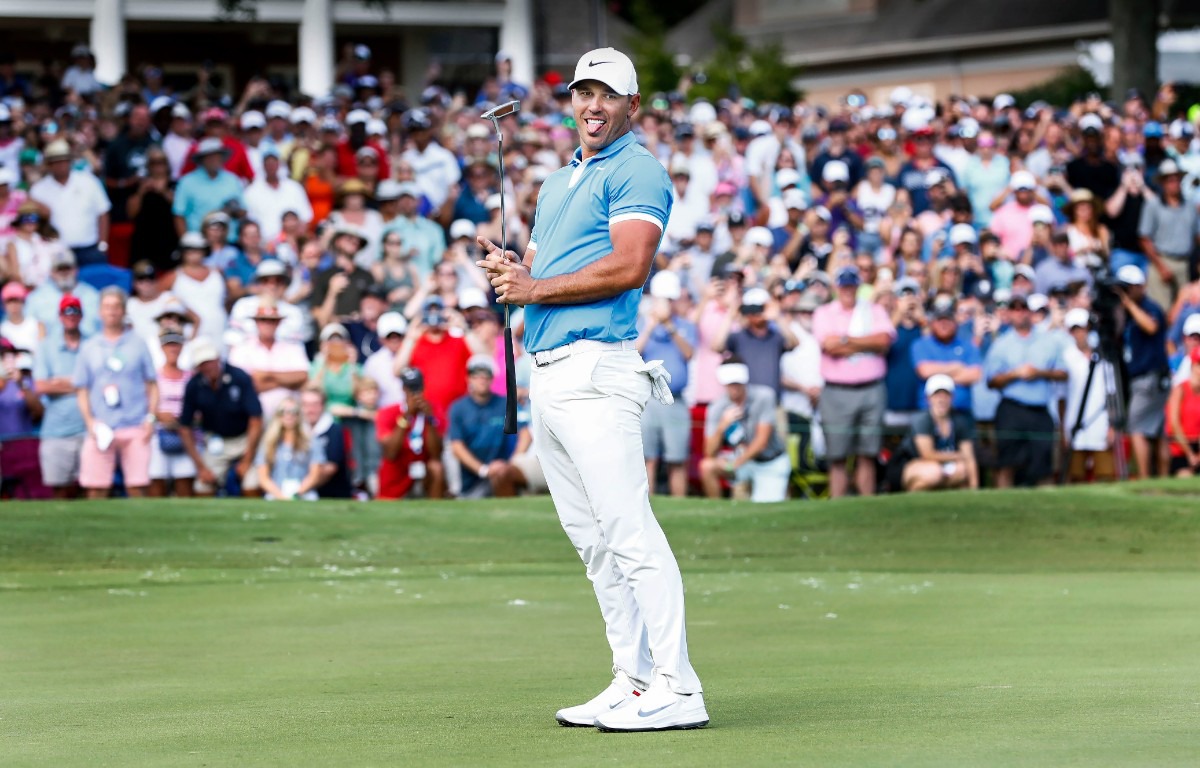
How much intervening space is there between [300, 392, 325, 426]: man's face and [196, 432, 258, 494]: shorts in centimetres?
58

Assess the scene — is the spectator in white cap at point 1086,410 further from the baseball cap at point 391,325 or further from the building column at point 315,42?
the building column at point 315,42

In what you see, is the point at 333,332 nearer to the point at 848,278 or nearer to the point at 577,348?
the point at 848,278

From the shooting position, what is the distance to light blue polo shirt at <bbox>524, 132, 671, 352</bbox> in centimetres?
554

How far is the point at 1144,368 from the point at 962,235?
2282mm

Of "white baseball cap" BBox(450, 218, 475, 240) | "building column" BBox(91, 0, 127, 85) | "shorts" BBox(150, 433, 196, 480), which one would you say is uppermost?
"building column" BBox(91, 0, 127, 85)

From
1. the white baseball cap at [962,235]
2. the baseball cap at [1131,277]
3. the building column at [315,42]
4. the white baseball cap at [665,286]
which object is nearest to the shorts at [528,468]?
the white baseball cap at [665,286]

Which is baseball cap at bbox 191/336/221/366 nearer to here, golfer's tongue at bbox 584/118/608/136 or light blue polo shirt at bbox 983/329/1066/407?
light blue polo shirt at bbox 983/329/1066/407

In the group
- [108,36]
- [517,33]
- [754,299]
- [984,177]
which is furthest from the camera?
[517,33]

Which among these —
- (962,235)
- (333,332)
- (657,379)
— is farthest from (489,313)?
(657,379)

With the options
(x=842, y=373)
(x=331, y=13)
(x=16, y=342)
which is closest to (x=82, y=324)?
(x=16, y=342)

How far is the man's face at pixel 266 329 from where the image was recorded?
15703 mm

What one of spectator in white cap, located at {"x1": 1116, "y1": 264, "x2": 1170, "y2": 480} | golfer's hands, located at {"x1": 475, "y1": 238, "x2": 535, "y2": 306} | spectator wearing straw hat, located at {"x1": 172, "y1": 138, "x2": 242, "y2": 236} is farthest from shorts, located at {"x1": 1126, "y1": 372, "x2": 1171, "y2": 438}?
golfer's hands, located at {"x1": 475, "y1": 238, "x2": 535, "y2": 306}

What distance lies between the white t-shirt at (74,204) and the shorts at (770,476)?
245 inches

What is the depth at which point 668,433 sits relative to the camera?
15.9 m
